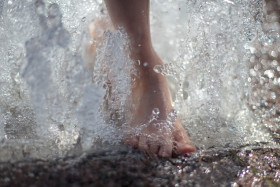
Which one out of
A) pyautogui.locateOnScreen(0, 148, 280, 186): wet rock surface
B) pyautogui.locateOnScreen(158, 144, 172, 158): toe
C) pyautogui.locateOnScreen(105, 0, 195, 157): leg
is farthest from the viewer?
pyautogui.locateOnScreen(105, 0, 195, 157): leg

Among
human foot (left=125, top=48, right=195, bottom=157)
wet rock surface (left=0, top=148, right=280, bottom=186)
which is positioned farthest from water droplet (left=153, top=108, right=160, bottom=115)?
wet rock surface (left=0, top=148, right=280, bottom=186)

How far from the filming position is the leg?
1103 millimetres

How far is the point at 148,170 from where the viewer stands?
792 millimetres

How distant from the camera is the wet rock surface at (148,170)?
68 cm

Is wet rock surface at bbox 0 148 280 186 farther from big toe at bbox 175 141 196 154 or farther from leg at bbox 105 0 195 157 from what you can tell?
leg at bbox 105 0 195 157

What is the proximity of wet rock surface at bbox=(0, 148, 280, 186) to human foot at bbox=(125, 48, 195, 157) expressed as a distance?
8 centimetres

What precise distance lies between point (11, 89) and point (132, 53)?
0.44 metres

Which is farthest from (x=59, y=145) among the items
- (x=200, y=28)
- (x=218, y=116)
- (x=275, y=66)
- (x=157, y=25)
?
(x=157, y=25)

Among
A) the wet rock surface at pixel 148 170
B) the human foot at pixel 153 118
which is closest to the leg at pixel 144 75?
the human foot at pixel 153 118

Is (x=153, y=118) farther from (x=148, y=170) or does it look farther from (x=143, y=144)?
(x=148, y=170)

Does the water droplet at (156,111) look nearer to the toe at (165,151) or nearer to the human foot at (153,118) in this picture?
the human foot at (153,118)

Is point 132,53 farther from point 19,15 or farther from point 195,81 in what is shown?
point 19,15

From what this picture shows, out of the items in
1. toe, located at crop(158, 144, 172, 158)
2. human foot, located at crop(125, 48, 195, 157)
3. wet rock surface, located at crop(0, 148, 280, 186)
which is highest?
human foot, located at crop(125, 48, 195, 157)

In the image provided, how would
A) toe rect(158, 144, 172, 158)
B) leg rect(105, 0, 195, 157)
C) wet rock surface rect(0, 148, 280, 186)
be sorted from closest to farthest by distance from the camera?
wet rock surface rect(0, 148, 280, 186)
toe rect(158, 144, 172, 158)
leg rect(105, 0, 195, 157)
